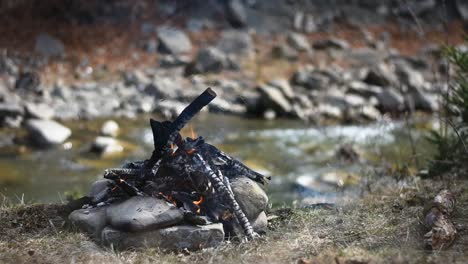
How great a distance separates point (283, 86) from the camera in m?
14.9

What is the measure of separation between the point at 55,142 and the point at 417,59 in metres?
11.8

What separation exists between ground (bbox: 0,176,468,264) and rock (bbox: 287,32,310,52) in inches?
523

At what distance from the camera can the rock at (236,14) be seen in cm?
1914

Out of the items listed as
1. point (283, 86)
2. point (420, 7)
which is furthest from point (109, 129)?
point (420, 7)

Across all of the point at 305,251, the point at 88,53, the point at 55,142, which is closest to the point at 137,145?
the point at 55,142

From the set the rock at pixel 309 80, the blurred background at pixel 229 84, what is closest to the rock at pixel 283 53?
the blurred background at pixel 229 84

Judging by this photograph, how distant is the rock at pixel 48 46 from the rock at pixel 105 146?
606cm

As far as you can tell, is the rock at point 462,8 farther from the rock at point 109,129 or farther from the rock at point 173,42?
the rock at point 109,129

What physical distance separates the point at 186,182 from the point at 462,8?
65.9 feet

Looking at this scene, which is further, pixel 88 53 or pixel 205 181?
pixel 88 53

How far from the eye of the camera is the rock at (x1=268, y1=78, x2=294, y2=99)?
47.8ft

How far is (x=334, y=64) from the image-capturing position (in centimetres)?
1752

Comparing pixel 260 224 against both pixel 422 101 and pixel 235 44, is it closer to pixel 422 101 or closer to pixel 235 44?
pixel 422 101

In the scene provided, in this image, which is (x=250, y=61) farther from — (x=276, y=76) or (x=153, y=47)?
(x=153, y=47)
